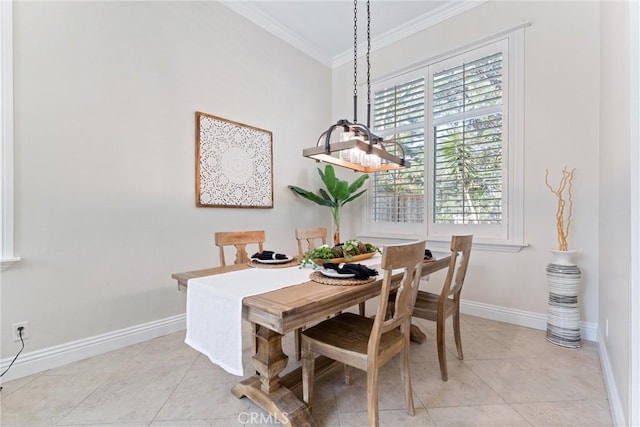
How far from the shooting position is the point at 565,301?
2365 mm

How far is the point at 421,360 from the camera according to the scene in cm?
216

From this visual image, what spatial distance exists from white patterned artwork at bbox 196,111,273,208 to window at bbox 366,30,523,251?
5.32 ft

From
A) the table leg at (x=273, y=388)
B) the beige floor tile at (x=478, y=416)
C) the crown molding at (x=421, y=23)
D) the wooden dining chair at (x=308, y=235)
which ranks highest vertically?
the crown molding at (x=421, y=23)

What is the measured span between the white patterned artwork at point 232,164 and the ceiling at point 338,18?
1364mm

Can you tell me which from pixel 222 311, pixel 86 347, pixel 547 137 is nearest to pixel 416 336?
pixel 222 311

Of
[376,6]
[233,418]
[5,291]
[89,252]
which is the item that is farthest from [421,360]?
[376,6]

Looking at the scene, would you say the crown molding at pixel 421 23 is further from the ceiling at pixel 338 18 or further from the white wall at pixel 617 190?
the white wall at pixel 617 190

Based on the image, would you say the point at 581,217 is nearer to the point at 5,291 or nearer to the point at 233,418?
the point at 233,418

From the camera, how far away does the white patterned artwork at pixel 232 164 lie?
2896mm

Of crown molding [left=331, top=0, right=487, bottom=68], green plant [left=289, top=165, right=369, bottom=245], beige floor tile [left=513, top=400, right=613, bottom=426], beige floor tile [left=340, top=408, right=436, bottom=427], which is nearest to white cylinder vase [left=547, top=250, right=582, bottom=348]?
beige floor tile [left=513, top=400, right=613, bottom=426]

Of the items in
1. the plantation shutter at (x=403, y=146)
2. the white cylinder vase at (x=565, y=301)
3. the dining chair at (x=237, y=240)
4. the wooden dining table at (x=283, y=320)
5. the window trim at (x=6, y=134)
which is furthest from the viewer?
the plantation shutter at (x=403, y=146)

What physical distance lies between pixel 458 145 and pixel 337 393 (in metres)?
2.80

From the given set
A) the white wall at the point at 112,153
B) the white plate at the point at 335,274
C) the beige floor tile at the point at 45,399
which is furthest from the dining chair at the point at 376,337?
the white wall at the point at 112,153

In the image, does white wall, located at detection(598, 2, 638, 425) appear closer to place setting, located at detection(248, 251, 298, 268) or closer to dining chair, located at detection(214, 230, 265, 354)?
place setting, located at detection(248, 251, 298, 268)
